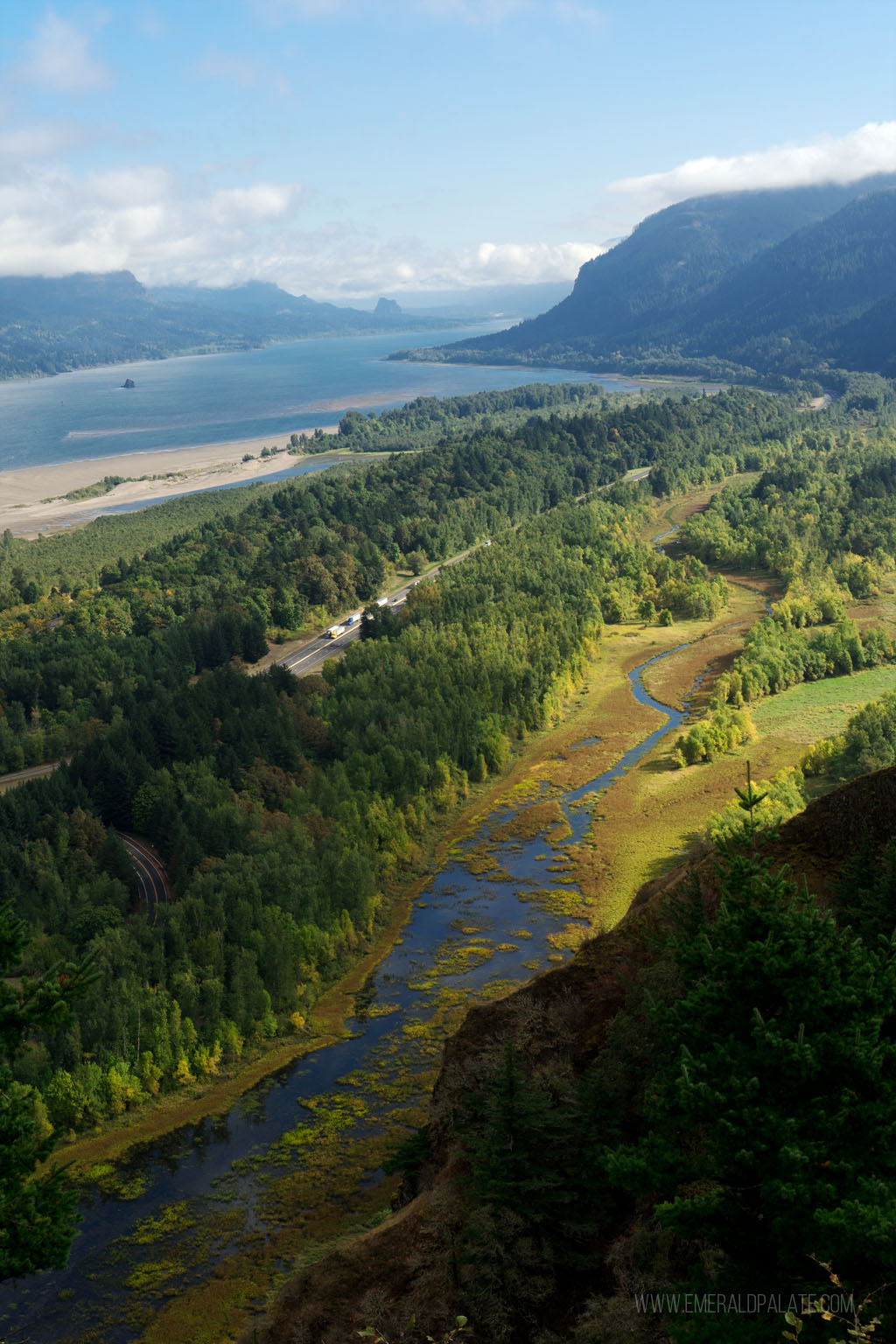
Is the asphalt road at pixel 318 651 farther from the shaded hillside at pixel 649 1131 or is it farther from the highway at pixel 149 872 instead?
the shaded hillside at pixel 649 1131

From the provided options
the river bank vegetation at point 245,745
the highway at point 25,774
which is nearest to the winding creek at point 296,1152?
the river bank vegetation at point 245,745

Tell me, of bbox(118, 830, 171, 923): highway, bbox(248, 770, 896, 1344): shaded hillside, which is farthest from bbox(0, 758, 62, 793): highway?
bbox(248, 770, 896, 1344): shaded hillside

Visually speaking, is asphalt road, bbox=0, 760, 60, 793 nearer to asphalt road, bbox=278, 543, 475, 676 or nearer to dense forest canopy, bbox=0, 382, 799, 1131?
dense forest canopy, bbox=0, 382, 799, 1131

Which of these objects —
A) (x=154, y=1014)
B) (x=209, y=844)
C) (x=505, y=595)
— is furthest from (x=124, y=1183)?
(x=505, y=595)

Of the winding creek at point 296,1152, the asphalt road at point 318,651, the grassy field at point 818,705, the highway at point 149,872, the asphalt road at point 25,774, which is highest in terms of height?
the asphalt road at point 318,651

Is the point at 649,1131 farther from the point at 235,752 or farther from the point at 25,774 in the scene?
the point at 25,774

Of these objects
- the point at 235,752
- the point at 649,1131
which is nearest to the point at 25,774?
the point at 235,752

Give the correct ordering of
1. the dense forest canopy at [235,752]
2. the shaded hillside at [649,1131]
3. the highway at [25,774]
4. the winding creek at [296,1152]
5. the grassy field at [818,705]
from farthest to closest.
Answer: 1. the grassy field at [818,705]
2. the highway at [25,774]
3. the dense forest canopy at [235,752]
4. the winding creek at [296,1152]
5. the shaded hillside at [649,1131]
